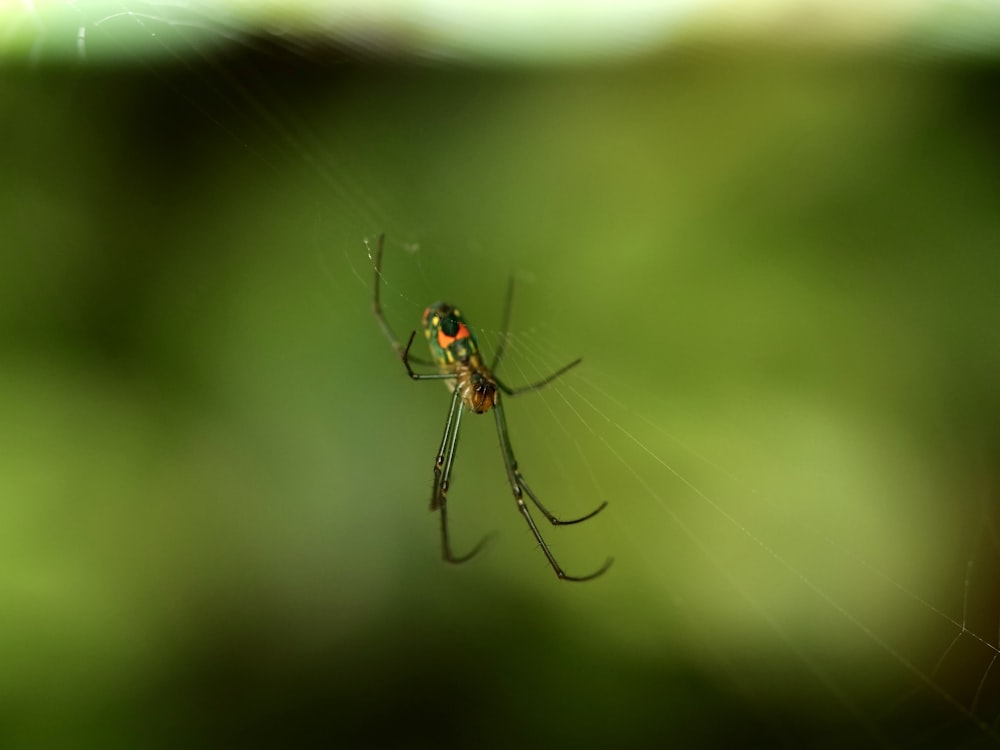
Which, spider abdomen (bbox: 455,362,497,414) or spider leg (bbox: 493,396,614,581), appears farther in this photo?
spider leg (bbox: 493,396,614,581)

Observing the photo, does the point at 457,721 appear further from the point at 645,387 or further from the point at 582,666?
the point at 645,387

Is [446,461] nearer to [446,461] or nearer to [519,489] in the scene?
[446,461]

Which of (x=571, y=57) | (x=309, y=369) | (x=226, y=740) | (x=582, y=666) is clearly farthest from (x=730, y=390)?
(x=226, y=740)

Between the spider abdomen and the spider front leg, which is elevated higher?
the spider abdomen

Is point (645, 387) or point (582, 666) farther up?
point (645, 387)

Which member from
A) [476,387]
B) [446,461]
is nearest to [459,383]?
[476,387]
